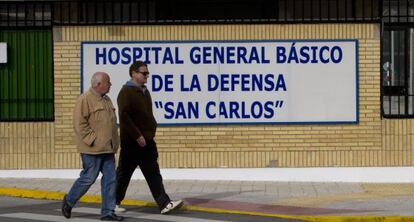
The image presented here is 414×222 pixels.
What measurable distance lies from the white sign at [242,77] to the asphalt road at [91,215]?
317cm

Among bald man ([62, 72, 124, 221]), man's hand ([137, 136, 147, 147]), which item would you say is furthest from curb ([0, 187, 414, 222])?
bald man ([62, 72, 124, 221])

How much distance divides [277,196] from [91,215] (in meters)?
2.86

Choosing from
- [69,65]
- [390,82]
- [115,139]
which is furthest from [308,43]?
[115,139]

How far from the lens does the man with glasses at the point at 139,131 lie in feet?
35.4

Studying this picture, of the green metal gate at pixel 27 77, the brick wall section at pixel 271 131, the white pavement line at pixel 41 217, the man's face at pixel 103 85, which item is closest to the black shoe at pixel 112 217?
the white pavement line at pixel 41 217

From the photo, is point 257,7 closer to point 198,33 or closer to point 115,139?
point 198,33

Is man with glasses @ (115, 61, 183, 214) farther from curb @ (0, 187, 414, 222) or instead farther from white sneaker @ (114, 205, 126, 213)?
curb @ (0, 187, 414, 222)

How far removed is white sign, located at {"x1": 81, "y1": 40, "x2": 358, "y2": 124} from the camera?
1464cm

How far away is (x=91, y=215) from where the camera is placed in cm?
1096

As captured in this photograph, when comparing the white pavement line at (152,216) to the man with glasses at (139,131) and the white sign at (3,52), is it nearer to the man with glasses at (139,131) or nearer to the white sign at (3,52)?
the man with glasses at (139,131)

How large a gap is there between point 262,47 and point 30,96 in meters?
3.78

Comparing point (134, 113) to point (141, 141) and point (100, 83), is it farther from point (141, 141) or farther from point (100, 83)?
point (100, 83)

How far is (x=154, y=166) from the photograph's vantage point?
10.9 meters

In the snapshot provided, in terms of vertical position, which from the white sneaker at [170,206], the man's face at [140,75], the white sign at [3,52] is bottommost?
the white sneaker at [170,206]
